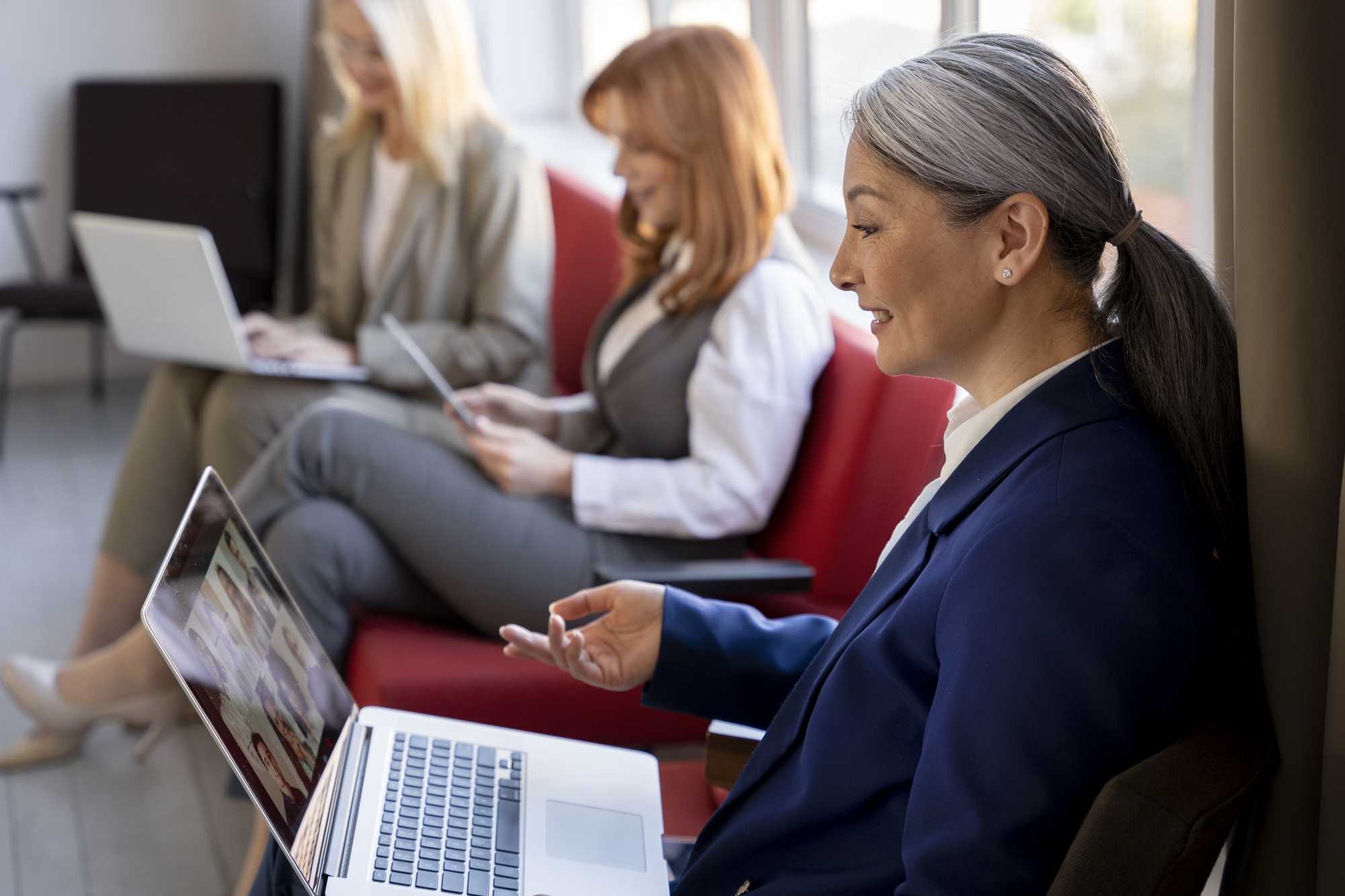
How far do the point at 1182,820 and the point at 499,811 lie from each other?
65cm

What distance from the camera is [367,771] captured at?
4.15 ft

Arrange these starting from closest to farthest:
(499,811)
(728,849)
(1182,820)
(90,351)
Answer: (1182,820), (728,849), (499,811), (90,351)

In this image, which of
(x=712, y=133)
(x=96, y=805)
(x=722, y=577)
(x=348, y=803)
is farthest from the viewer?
(x=96, y=805)

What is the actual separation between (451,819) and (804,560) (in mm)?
835

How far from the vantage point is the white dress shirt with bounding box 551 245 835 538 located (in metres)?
1.92

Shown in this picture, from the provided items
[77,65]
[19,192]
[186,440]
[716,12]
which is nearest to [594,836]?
[186,440]

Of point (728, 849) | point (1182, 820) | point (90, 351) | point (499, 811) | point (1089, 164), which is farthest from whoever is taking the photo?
point (90, 351)

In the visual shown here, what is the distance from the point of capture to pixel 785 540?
2.01 meters

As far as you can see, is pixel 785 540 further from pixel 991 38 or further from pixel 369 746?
pixel 991 38

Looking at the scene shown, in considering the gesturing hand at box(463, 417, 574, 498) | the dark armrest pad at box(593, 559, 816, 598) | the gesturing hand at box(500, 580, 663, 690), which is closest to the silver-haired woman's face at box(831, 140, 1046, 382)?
the gesturing hand at box(500, 580, 663, 690)

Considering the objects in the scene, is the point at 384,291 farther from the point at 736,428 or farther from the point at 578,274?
the point at 736,428

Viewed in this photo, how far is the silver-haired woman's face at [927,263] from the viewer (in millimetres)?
1014

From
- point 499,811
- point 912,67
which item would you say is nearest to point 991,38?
point 912,67

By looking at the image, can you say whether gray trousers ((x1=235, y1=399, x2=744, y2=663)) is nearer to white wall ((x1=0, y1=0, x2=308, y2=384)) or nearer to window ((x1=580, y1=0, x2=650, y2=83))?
window ((x1=580, y1=0, x2=650, y2=83))
